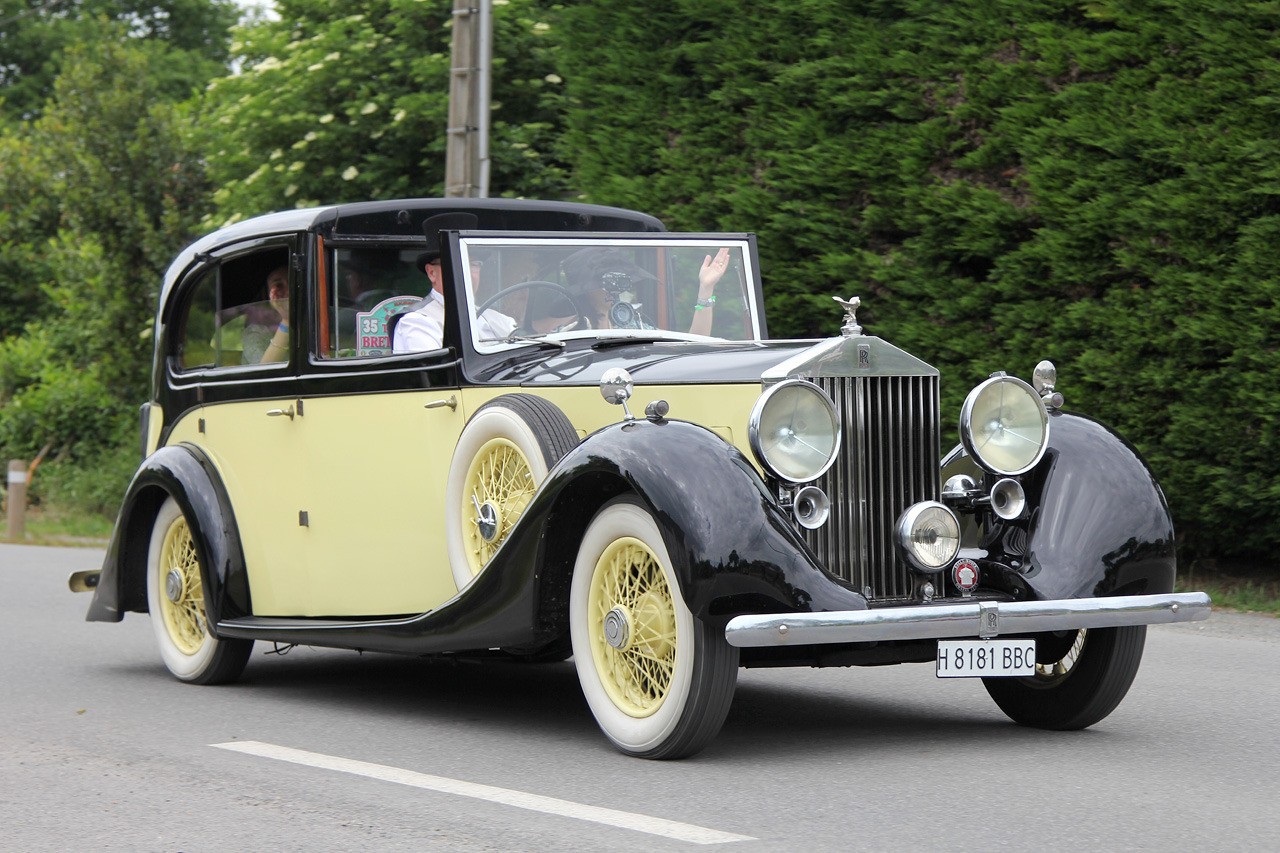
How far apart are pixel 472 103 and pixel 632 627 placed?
8.63 metres

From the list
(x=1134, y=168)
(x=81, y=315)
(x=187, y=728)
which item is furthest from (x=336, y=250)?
(x=81, y=315)

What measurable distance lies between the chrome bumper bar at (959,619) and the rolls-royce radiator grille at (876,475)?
306 mm

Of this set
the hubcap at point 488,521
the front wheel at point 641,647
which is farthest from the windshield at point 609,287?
the front wheel at point 641,647

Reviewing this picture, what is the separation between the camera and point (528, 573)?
5637 millimetres

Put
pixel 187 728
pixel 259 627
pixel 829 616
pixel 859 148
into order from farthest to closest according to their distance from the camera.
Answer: pixel 859 148, pixel 259 627, pixel 187 728, pixel 829 616

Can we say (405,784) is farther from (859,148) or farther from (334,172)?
(334,172)

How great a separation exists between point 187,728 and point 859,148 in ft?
21.3

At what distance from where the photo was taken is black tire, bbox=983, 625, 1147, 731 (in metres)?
5.75

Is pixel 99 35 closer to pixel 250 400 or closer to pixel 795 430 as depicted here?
pixel 250 400

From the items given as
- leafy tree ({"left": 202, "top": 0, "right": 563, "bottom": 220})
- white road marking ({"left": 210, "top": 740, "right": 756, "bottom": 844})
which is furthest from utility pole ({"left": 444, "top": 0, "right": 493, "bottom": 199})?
white road marking ({"left": 210, "top": 740, "right": 756, "bottom": 844})

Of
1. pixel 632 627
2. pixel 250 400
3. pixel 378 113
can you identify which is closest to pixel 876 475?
pixel 632 627

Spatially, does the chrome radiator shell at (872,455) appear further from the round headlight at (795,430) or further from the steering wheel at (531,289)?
the steering wheel at (531,289)

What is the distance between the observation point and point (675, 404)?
571 centimetres

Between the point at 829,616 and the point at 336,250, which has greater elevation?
the point at 336,250
